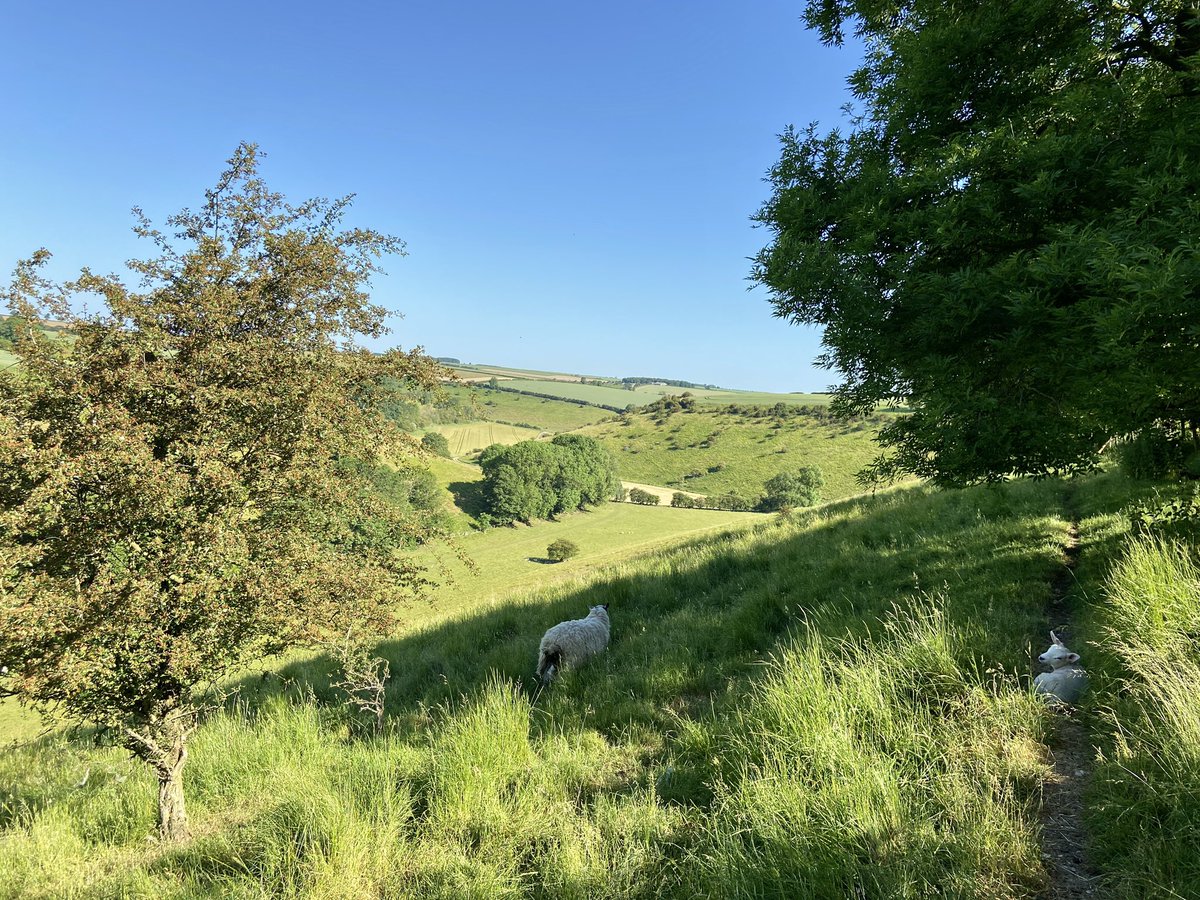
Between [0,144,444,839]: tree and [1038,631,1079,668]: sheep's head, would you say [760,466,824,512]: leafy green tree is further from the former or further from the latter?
[0,144,444,839]: tree

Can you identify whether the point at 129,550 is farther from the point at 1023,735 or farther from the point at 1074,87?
the point at 1074,87

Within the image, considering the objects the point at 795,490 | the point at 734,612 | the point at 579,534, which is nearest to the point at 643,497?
the point at 579,534

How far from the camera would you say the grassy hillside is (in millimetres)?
113812

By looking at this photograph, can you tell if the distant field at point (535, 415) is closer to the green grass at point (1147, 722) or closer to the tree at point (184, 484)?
the tree at point (184, 484)

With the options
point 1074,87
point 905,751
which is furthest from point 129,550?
point 1074,87

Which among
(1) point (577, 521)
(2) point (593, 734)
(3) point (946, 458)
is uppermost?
(3) point (946, 458)

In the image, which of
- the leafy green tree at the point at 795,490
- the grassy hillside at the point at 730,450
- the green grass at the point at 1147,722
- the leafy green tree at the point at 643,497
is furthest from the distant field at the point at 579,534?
the green grass at the point at 1147,722

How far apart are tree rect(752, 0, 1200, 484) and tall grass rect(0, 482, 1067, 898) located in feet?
7.01

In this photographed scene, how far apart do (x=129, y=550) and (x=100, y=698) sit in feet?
5.08

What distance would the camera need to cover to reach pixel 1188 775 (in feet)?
8.38

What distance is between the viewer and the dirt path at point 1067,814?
2521 mm

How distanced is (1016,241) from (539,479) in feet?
331

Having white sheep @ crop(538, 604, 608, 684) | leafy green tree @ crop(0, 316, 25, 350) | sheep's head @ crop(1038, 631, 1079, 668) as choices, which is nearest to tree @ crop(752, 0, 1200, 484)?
sheep's head @ crop(1038, 631, 1079, 668)

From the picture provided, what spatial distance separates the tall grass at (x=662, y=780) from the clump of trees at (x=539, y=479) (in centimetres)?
9242
